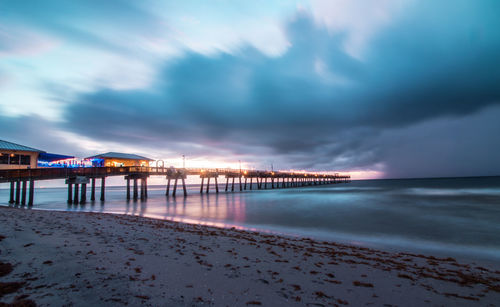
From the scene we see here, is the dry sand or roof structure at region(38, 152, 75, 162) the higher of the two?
roof structure at region(38, 152, 75, 162)

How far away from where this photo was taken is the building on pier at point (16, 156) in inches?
961

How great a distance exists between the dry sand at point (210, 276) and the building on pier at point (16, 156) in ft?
83.7

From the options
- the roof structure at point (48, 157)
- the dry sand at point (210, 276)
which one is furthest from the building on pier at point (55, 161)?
the dry sand at point (210, 276)

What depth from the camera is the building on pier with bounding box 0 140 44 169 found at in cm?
2441

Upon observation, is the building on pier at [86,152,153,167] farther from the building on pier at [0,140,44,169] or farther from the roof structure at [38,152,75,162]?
the building on pier at [0,140,44,169]

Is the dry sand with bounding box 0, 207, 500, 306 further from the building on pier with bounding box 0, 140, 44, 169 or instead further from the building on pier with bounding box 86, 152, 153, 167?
the building on pier with bounding box 86, 152, 153, 167

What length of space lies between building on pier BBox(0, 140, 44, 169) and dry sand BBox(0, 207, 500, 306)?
83.7ft

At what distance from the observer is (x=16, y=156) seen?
2528 cm

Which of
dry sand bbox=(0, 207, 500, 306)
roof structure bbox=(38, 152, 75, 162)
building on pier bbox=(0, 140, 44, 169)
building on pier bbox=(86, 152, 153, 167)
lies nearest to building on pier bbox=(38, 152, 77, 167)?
roof structure bbox=(38, 152, 75, 162)

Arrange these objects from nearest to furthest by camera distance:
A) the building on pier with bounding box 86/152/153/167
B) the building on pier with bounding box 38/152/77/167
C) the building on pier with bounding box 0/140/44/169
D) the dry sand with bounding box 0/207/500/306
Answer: the dry sand with bounding box 0/207/500/306
the building on pier with bounding box 0/140/44/169
the building on pier with bounding box 38/152/77/167
the building on pier with bounding box 86/152/153/167

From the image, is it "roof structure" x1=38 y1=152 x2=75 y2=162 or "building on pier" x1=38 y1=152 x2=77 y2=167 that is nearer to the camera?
"roof structure" x1=38 y1=152 x2=75 y2=162

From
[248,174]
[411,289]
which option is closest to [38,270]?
[411,289]

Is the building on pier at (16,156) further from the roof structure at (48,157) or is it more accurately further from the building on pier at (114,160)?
Answer: the building on pier at (114,160)

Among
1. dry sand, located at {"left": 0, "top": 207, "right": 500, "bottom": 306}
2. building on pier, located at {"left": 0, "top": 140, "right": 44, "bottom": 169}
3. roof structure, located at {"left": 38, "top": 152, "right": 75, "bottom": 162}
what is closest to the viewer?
dry sand, located at {"left": 0, "top": 207, "right": 500, "bottom": 306}
